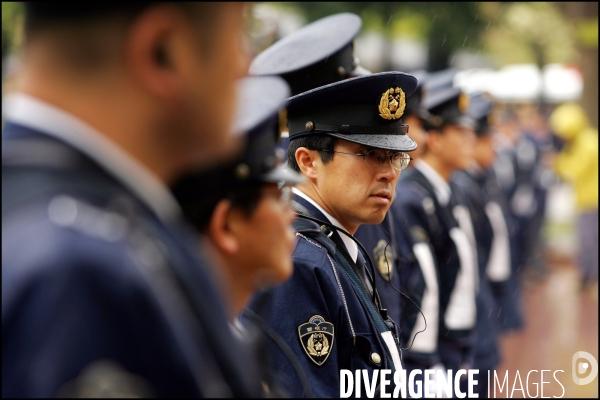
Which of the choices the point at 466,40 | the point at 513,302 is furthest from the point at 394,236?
the point at 466,40

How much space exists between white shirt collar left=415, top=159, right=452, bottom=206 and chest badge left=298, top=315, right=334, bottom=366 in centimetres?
289

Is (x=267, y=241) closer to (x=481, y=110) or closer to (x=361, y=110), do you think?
(x=361, y=110)

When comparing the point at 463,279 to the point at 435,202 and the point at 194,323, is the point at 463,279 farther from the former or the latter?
the point at 194,323

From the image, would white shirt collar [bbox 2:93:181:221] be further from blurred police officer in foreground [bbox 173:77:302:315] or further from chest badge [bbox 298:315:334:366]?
chest badge [bbox 298:315:334:366]

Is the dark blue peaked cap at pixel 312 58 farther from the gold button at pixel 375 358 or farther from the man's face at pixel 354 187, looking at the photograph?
the gold button at pixel 375 358

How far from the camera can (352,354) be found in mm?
2635

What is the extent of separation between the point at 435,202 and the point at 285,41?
202cm

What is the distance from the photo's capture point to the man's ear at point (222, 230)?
151 centimetres

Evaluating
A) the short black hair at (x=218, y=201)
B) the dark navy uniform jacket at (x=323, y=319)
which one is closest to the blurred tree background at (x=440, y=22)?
the dark navy uniform jacket at (x=323, y=319)

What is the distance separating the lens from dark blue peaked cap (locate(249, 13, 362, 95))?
11.1 feet

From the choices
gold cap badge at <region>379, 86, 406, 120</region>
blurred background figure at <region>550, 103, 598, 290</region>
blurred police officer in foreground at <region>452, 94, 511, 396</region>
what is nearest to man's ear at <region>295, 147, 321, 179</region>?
gold cap badge at <region>379, 86, 406, 120</region>

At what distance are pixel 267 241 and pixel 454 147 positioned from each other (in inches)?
171

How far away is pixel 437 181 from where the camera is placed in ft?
18.1

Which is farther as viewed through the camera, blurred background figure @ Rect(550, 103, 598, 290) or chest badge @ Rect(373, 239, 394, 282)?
blurred background figure @ Rect(550, 103, 598, 290)
